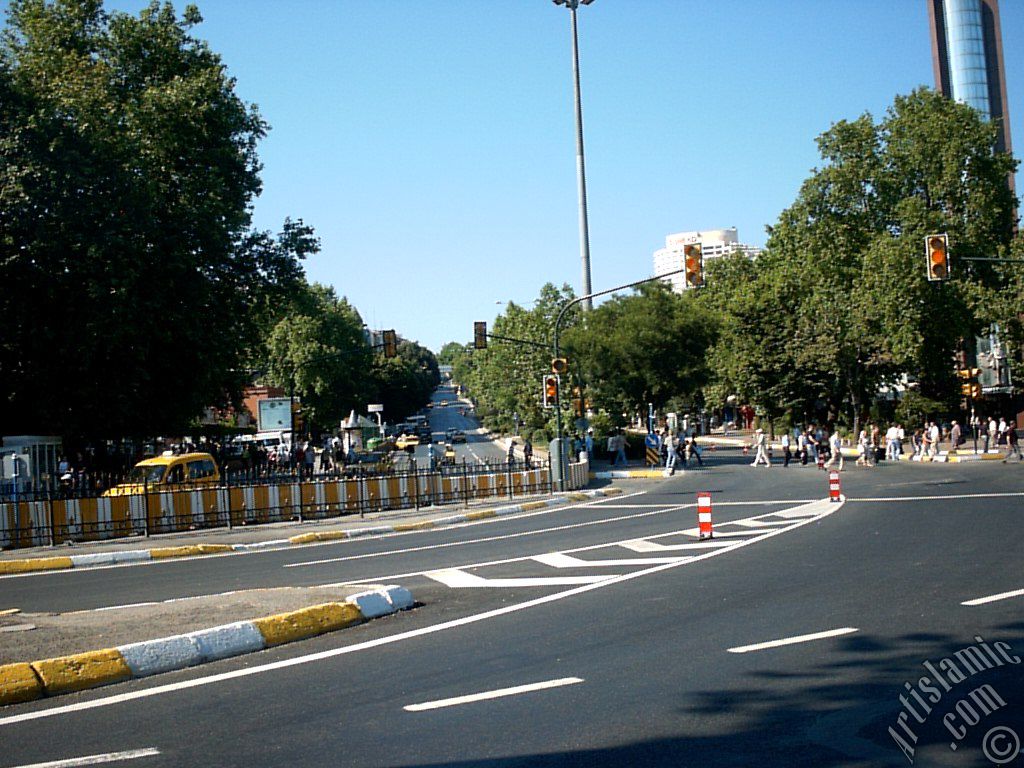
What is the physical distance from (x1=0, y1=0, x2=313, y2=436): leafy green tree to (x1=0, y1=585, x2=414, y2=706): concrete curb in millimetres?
23731

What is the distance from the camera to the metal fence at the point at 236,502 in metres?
21.4

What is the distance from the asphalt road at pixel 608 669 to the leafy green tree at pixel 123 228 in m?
18.0

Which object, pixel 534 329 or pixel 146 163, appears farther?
pixel 534 329

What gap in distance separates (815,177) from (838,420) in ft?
56.6

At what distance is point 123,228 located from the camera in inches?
1262

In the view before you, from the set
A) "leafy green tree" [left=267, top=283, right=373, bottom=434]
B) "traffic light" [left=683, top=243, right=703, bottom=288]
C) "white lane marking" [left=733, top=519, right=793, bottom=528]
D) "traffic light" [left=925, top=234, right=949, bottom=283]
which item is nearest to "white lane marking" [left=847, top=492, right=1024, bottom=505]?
"traffic light" [left=925, top=234, right=949, bottom=283]

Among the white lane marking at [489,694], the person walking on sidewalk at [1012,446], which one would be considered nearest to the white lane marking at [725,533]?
the white lane marking at [489,694]

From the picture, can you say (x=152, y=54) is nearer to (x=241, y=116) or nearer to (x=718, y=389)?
(x=241, y=116)

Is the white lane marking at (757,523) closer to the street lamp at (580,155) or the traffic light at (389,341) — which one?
the traffic light at (389,341)

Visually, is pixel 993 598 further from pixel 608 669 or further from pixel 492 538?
pixel 492 538

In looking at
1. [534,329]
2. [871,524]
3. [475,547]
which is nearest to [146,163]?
[475,547]

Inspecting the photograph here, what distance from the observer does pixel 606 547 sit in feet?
54.3

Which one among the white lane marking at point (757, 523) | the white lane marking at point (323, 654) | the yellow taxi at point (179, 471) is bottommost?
the white lane marking at point (757, 523)

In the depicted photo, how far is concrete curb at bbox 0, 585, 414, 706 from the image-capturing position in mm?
7633
